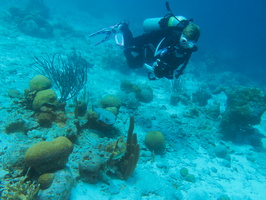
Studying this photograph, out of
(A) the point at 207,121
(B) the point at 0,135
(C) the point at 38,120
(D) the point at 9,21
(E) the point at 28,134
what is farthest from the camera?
(D) the point at 9,21

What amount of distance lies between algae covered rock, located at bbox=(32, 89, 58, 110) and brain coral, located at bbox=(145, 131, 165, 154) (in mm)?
2769

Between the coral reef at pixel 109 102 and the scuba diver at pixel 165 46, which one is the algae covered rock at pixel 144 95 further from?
the coral reef at pixel 109 102

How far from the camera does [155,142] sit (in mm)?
4727

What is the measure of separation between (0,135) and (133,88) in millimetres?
5351

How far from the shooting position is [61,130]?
11.7 ft

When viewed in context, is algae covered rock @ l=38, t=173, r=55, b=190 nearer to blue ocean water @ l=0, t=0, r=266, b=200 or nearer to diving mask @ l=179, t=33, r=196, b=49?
Answer: blue ocean water @ l=0, t=0, r=266, b=200

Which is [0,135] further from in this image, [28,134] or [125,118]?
[125,118]

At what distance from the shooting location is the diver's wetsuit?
4.25 m

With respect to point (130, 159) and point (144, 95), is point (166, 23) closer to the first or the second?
point (144, 95)

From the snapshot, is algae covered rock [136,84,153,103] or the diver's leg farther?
algae covered rock [136,84,153,103]

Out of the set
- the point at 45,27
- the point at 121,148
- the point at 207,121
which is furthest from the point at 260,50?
the point at 121,148

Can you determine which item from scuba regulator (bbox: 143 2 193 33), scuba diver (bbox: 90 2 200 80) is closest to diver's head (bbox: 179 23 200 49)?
scuba diver (bbox: 90 2 200 80)

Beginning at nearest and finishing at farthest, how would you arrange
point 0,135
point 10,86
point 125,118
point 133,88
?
point 0,135 → point 125,118 → point 10,86 → point 133,88

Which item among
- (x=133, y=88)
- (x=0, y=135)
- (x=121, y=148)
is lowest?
(x=0, y=135)
